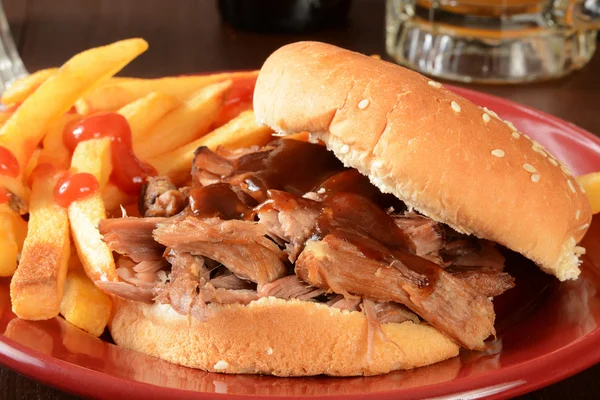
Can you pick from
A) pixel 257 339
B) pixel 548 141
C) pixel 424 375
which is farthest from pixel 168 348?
pixel 548 141

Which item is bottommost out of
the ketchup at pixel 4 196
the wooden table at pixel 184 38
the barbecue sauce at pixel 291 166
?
the wooden table at pixel 184 38

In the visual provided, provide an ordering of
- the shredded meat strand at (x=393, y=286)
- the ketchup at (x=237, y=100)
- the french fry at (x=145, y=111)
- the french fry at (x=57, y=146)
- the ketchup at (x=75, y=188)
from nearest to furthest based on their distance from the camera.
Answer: the shredded meat strand at (x=393, y=286), the ketchup at (x=75, y=188), the french fry at (x=57, y=146), the french fry at (x=145, y=111), the ketchup at (x=237, y=100)

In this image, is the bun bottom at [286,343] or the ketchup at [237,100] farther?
the ketchup at [237,100]

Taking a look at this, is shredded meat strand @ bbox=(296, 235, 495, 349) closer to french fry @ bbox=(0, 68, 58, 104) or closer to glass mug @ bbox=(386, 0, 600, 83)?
french fry @ bbox=(0, 68, 58, 104)

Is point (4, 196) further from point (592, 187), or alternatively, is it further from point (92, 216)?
point (592, 187)

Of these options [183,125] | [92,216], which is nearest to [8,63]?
[183,125]

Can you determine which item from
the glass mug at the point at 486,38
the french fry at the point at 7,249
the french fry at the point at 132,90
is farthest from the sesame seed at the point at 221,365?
the glass mug at the point at 486,38

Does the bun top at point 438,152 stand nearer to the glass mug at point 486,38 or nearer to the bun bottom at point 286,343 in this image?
the bun bottom at point 286,343
